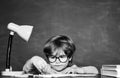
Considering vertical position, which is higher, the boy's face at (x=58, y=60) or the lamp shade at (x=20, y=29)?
the lamp shade at (x=20, y=29)

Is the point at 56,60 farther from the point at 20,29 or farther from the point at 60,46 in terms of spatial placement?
the point at 20,29

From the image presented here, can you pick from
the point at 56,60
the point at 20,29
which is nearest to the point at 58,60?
the point at 56,60

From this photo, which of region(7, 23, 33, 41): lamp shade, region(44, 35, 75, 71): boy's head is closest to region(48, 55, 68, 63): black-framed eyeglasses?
region(44, 35, 75, 71): boy's head

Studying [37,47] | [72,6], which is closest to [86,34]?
[72,6]

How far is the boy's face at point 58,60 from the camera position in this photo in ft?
4.01

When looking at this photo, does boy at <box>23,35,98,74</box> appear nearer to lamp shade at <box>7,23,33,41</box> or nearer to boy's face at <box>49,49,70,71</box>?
boy's face at <box>49,49,70,71</box>

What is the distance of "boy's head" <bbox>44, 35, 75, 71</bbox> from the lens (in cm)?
122

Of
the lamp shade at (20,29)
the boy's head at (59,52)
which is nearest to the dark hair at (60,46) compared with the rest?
the boy's head at (59,52)

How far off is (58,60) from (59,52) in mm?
40

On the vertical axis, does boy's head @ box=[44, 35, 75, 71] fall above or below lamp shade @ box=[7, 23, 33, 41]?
below

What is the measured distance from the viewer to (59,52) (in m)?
1.23

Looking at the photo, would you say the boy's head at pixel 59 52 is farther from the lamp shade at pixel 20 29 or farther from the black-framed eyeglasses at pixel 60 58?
the lamp shade at pixel 20 29

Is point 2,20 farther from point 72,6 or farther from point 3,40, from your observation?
point 72,6

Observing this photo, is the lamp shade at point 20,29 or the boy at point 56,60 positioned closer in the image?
the boy at point 56,60
